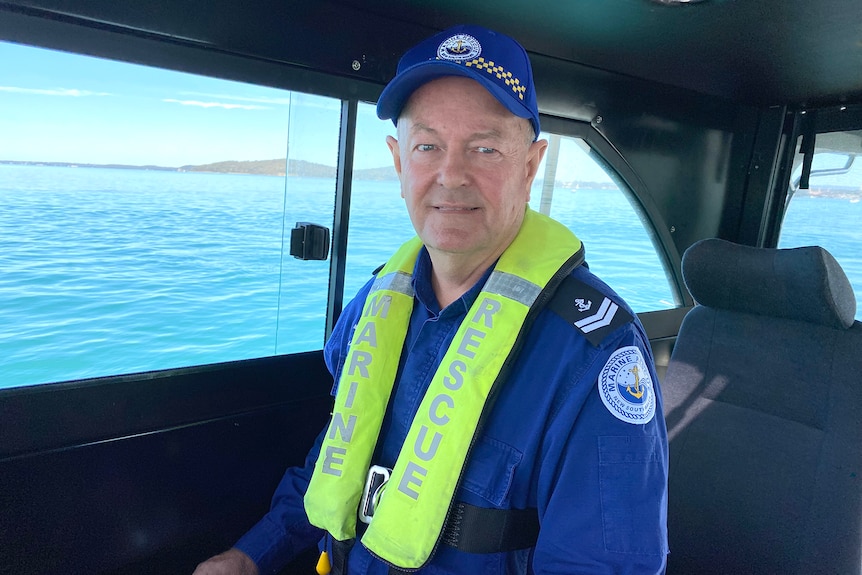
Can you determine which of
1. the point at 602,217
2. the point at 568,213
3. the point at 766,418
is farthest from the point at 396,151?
the point at 602,217

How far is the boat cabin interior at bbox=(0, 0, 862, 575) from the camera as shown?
1.55 meters

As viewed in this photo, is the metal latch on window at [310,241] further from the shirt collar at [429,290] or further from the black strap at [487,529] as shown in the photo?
the black strap at [487,529]

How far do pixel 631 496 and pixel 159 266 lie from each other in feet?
5.05

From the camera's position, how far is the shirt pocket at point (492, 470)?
1.04 meters

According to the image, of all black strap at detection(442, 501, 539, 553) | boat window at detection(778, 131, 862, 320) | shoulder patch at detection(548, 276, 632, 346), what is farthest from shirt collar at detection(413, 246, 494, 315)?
boat window at detection(778, 131, 862, 320)

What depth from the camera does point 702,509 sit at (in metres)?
1.77

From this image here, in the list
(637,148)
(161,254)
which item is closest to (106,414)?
(161,254)

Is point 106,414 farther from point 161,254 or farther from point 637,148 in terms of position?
point 637,148

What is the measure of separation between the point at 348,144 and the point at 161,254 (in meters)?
0.71

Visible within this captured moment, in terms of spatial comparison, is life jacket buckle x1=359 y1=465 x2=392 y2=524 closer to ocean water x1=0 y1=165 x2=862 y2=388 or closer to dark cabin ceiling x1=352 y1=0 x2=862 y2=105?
ocean water x1=0 y1=165 x2=862 y2=388

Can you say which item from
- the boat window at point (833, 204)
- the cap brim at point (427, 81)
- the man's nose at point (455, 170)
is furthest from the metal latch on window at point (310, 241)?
the boat window at point (833, 204)

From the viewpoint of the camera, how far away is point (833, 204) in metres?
2.86

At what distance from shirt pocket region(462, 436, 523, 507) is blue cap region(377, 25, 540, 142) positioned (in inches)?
25.9

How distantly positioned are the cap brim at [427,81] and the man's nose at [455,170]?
0.44 ft
